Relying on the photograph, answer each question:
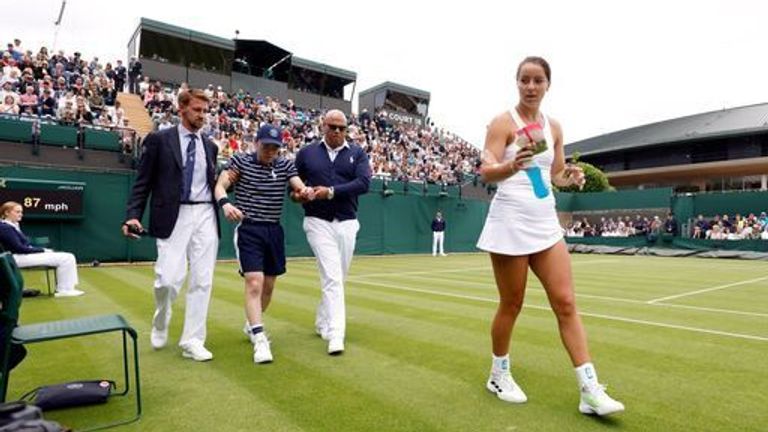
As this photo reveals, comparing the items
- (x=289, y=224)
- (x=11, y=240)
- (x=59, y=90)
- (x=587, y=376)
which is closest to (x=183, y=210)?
(x=587, y=376)

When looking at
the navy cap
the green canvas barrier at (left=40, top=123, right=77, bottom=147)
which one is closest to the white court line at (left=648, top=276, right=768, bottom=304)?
the navy cap

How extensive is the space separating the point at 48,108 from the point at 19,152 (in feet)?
12.2

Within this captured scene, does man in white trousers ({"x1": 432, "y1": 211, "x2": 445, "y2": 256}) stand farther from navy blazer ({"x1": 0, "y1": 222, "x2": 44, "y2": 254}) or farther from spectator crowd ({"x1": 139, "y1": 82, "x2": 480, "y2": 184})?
navy blazer ({"x1": 0, "y1": 222, "x2": 44, "y2": 254})

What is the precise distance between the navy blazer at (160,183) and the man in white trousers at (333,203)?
3.90 feet

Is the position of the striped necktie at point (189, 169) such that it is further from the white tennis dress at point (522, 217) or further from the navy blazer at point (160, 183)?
the white tennis dress at point (522, 217)

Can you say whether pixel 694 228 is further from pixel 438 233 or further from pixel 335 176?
pixel 335 176

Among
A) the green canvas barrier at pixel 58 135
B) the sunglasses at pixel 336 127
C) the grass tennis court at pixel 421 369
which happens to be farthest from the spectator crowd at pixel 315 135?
the sunglasses at pixel 336 127

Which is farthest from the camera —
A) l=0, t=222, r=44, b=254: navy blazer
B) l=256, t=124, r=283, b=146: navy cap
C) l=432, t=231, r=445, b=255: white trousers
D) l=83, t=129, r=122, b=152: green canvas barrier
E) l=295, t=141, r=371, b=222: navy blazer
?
l=432, t=231, r=445, b=255: white trousers

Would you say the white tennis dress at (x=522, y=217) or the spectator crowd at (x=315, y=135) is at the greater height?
the spectator crowd at (x=315, y=135)

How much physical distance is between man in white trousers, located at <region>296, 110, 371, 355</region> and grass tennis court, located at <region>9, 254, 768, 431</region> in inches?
25.8

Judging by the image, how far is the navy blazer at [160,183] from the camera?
15.0 feet

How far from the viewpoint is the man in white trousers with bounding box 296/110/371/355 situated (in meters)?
5.11

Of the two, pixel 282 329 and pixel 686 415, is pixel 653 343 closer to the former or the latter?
pixel 686 415

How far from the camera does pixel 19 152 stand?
15.1 meters
